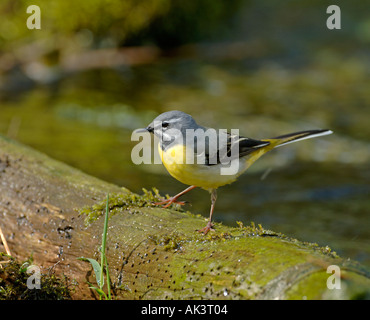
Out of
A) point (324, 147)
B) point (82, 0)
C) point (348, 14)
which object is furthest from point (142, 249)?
point (348, 14)

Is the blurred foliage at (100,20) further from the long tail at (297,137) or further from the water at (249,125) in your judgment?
the long tail at (297,137)

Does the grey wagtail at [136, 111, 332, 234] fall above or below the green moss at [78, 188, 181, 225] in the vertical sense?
above

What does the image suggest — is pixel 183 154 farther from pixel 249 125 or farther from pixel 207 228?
pixel 249 125

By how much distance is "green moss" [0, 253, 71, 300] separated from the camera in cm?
414

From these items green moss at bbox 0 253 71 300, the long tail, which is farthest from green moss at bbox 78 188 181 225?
the long tail

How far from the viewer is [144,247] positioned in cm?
409

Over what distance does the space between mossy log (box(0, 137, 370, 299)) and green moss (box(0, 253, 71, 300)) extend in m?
0.11

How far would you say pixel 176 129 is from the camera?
450 centimetres

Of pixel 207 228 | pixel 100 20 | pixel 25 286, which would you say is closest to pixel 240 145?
pixel 207 228

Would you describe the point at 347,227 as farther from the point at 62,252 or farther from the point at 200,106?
the point at 200,106

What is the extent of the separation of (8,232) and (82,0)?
36.9ft

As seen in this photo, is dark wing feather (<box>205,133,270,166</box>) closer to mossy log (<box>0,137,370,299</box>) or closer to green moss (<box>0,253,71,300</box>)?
mossy log (<box>0,137,370,299</box>)

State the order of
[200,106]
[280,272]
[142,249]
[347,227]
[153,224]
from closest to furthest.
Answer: [280,272], [142,249], [153,224], [347,227], [200,106]

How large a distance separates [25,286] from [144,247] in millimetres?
1077
